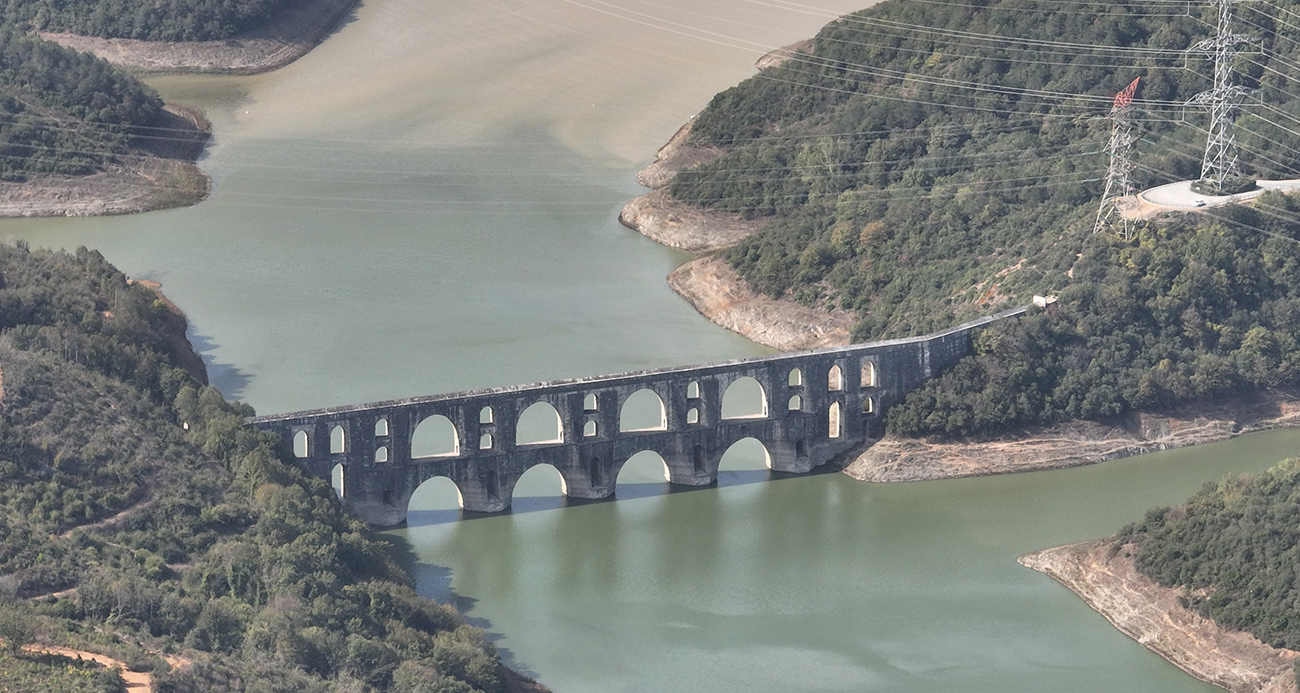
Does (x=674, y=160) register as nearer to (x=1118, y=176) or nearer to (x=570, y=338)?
(x=570, y=338)

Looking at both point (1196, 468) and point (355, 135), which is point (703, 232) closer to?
point (355, 135)

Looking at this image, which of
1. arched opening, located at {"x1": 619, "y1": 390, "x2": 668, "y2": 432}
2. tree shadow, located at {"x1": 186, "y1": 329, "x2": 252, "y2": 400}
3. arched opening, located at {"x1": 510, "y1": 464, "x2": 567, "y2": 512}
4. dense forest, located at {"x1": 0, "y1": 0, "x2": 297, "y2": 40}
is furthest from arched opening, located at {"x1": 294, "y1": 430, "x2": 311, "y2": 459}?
dense forest, located at {"x1": 0, "y1": 0, "x2": 297, "y2": 40}

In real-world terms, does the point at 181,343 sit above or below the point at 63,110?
below

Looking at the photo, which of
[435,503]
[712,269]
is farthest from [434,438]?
[712,269]

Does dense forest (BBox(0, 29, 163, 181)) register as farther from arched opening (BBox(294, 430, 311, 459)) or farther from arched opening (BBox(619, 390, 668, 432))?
arched opening (BBox(294, 430, 311, 459))

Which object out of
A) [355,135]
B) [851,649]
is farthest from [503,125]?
[851,649]

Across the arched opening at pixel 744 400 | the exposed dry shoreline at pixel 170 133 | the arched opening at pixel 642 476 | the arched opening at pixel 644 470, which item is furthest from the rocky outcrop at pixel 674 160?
the arched opening at pixel 642 476

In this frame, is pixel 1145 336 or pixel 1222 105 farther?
pixel 1222 105
